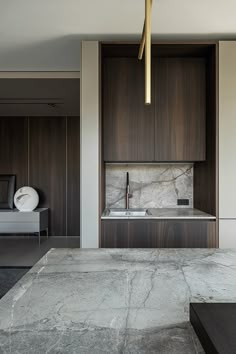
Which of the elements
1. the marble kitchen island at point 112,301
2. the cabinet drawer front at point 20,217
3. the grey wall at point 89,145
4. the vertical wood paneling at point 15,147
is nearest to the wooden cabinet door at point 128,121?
the grey wall at point 89,145

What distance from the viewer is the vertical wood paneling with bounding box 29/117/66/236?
21.7ft

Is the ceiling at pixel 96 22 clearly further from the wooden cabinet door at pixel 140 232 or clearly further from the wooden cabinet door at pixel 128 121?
the wooden cabinet door at pixel 140 232

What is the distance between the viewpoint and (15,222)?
5812 millimetres

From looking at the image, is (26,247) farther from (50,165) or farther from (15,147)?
(15,147)

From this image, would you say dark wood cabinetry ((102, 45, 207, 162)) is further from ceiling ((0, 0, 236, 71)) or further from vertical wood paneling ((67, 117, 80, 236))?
vertical wood paneling ((67, 117, 80, 236))

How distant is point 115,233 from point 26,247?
320cm

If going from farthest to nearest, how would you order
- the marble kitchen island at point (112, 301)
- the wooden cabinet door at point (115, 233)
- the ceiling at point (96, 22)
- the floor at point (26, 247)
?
the floor at point (26, 247)
the wooden cabinet door at point (115, 233)
the ceiling at point (96, 22)
the marble kitchen island at point (112, 301)

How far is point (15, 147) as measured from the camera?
6617 mm

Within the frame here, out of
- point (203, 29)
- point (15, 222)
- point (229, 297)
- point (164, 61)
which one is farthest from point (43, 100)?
point (229, 297)

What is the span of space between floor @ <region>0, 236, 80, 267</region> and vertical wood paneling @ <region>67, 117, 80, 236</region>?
1.06ft

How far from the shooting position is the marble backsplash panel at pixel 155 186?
364 centimetres

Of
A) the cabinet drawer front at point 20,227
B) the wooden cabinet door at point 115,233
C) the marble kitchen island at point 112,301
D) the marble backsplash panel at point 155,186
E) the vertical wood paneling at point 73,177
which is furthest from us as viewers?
the vertical wood paneling at point 73,177

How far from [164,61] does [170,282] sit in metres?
2.65

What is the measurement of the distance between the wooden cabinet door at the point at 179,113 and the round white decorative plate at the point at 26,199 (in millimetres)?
3543
